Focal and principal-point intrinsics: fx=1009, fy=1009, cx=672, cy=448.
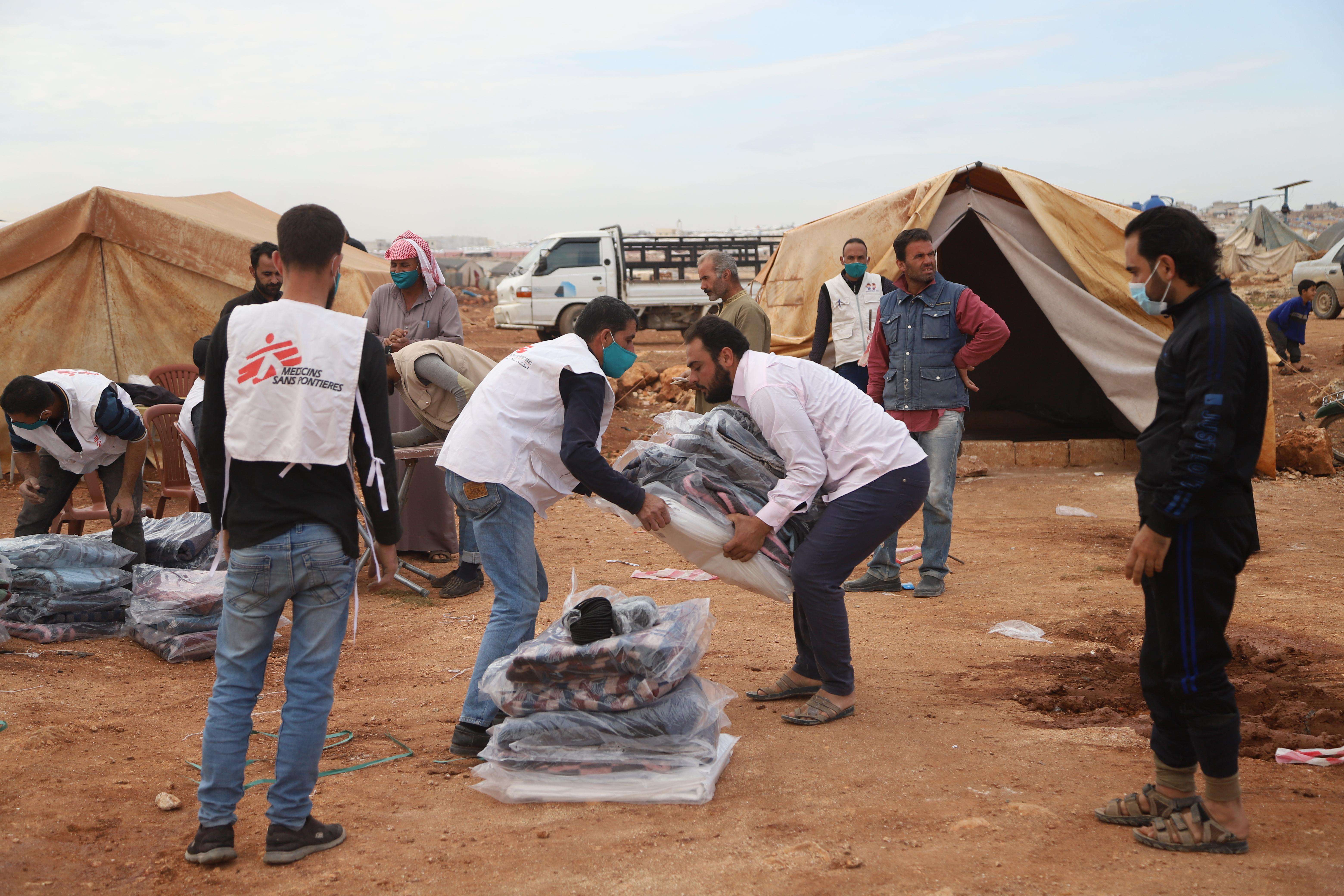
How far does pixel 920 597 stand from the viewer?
5574 millimetres

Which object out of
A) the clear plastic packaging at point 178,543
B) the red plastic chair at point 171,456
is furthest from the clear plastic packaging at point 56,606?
the red plastic chair at point 171,456

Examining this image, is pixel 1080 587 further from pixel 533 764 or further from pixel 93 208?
pixel 93 208

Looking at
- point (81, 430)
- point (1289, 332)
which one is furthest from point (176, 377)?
point (1289, 332)

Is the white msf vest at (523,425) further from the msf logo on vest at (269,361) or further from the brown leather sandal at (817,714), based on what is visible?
the brown leather sandal at (817,714)

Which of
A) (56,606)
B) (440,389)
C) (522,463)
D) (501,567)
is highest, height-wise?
(440,389)

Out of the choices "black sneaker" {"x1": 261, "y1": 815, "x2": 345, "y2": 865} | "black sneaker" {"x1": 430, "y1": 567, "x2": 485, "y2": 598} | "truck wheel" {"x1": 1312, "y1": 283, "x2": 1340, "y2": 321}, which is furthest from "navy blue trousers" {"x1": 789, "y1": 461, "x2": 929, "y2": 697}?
"truck wheel" {"x1": 1312, "y1": 283, "x2": 1340, "y2": 321}

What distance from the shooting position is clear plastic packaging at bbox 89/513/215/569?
566 cm

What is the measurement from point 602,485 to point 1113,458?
25.6 ft

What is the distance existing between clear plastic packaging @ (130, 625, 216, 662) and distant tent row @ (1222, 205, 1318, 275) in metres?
32.4

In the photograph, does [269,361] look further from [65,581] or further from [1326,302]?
[1326,302]

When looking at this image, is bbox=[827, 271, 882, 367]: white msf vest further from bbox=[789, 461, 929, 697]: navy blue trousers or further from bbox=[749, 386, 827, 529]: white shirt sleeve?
bbox=[749, 386, 827, 529]: white shirt sleeve

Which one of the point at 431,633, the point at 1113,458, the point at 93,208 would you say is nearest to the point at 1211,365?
the point at 431,633

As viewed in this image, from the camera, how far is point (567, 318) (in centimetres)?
1859

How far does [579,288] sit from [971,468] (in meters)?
11.3
